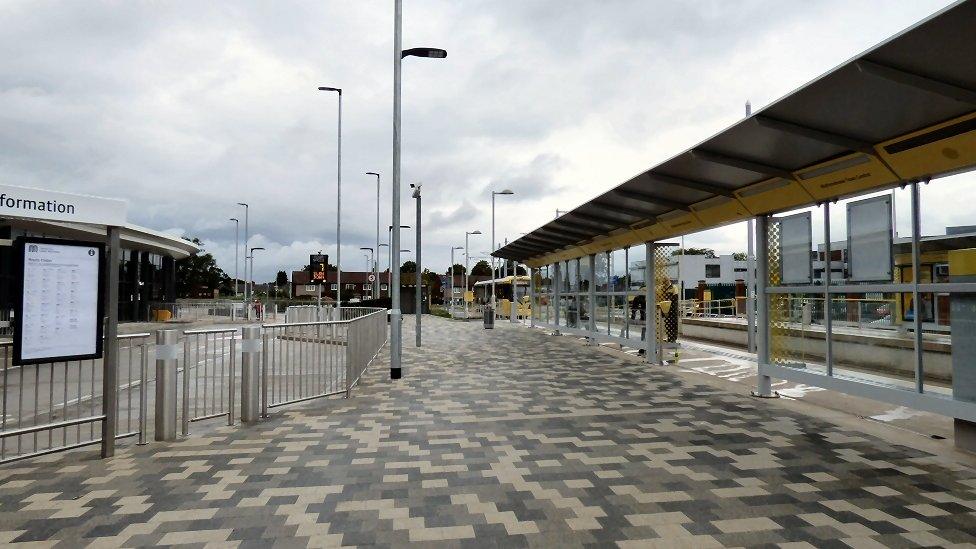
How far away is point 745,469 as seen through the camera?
509 centimetres

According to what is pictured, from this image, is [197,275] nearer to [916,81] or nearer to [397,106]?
[397,106]

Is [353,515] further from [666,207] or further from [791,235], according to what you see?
[666,207]

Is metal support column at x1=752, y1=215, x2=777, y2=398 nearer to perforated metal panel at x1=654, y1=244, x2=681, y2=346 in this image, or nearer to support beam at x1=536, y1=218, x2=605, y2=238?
perforated metal panel at x1=654, y1=244, x2=681, y2=346

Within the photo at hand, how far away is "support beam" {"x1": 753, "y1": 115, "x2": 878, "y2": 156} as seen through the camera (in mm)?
6090

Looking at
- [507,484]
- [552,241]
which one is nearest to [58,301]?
[507,484]

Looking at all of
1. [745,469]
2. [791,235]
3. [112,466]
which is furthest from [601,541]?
[791,235]

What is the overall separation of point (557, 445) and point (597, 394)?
3086 millimetres

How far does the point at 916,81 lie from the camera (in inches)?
188

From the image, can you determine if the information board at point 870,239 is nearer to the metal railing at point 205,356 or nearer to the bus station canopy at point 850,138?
the bus station canopy at point 850,138

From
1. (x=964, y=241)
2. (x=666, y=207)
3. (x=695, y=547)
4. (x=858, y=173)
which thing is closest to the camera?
(x=695, y=547)

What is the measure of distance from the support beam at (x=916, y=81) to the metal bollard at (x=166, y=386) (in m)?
6.91

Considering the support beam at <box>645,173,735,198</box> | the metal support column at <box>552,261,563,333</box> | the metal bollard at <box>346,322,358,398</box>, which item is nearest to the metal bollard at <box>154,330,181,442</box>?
the metal bollard at <box>346,322,358,398</box>

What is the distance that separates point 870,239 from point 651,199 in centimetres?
423

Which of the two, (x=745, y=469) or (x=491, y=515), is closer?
(x=491, y=515)
